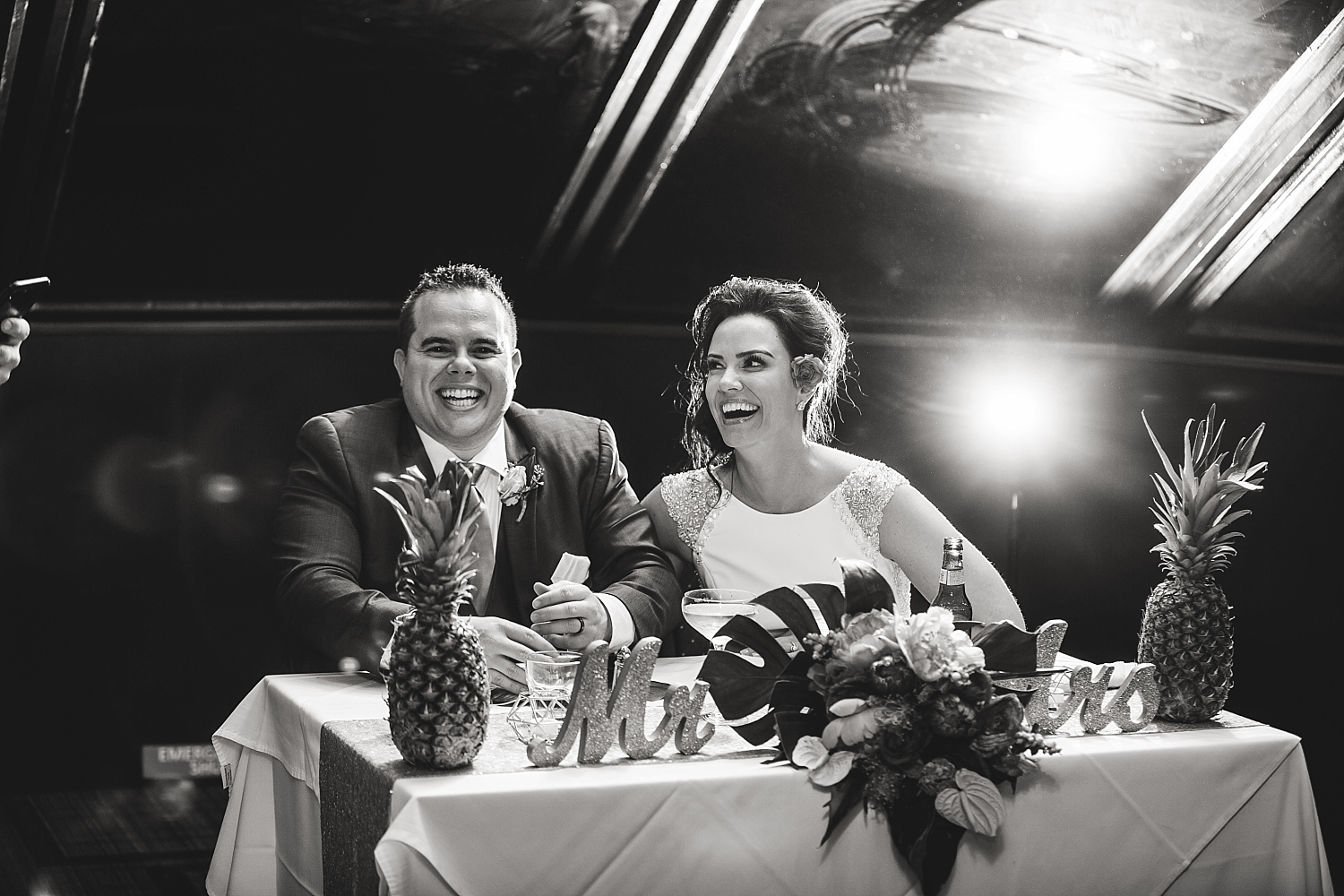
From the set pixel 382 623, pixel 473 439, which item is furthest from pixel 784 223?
pixel 382 623

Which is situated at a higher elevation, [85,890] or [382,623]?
[382,623]

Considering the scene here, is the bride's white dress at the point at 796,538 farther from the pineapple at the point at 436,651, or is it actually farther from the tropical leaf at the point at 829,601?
the pineapple at the point at 436,651

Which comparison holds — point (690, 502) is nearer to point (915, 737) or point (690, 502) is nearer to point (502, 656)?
point (502, 656)

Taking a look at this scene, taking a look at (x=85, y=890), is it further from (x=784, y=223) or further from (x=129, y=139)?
(x=784, y=223)

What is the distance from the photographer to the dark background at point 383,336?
13.3ft

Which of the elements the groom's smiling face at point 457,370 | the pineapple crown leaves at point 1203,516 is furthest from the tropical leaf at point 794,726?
the groom's smiling face at point 457,370

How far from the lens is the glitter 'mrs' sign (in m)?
1.89

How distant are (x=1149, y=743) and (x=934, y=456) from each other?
108 inches

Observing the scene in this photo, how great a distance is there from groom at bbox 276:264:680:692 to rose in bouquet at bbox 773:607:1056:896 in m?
0.91

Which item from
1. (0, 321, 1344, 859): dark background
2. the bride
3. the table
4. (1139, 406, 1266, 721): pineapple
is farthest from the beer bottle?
(0, 321, 1344, 859): dark background

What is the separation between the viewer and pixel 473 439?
10.6 ft

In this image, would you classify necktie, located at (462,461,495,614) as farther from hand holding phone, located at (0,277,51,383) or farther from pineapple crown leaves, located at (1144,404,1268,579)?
pineapple crown leaves, located at (1144,404,1268,579)

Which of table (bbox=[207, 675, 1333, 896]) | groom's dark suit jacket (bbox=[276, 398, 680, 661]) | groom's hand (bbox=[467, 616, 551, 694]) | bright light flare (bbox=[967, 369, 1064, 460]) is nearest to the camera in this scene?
table (bbox=[207, 675, 1333, 896])

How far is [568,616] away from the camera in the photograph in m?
2.64
